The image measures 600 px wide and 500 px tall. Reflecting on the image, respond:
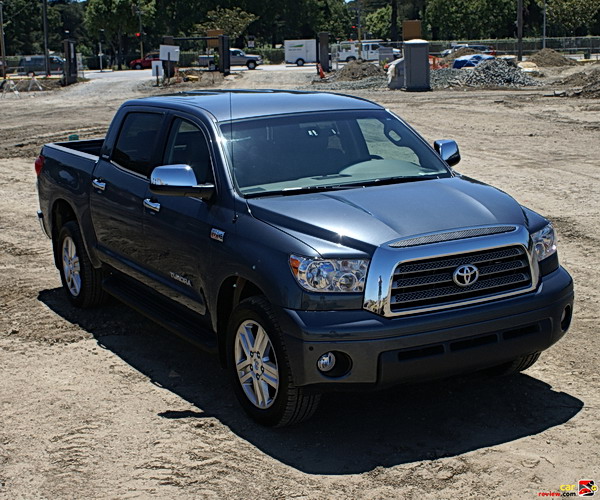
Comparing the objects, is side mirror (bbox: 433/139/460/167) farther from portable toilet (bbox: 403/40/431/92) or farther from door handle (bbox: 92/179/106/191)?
portable toilet (bbox: 403/40/431/92)

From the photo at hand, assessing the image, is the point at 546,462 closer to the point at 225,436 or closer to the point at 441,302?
the point at 441,302

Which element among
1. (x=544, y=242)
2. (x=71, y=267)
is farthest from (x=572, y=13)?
(x=544, y=242)

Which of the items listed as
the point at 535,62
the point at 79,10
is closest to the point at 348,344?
the point at 535,62

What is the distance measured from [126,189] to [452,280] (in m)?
2.92

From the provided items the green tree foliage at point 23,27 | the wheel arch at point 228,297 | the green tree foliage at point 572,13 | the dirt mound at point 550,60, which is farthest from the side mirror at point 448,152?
the green tree foliage at point 23,27

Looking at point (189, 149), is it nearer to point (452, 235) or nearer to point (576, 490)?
point (452, 235)

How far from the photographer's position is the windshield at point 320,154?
609 centimetres

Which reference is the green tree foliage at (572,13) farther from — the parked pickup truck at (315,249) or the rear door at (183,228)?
the rear door at (183,228)

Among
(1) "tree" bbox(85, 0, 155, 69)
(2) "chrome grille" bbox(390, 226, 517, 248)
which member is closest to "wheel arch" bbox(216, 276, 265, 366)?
(2) "chrome grille" bbox(390, 226, 517, 248)

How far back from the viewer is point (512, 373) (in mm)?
6195

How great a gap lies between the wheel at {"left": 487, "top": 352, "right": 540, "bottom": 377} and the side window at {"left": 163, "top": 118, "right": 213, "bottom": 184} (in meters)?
2.20

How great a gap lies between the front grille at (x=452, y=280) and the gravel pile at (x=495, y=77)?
36.0 metres

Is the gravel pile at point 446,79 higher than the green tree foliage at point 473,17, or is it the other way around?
the green tree foliage at point 473,17

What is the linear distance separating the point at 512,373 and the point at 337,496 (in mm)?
1991
